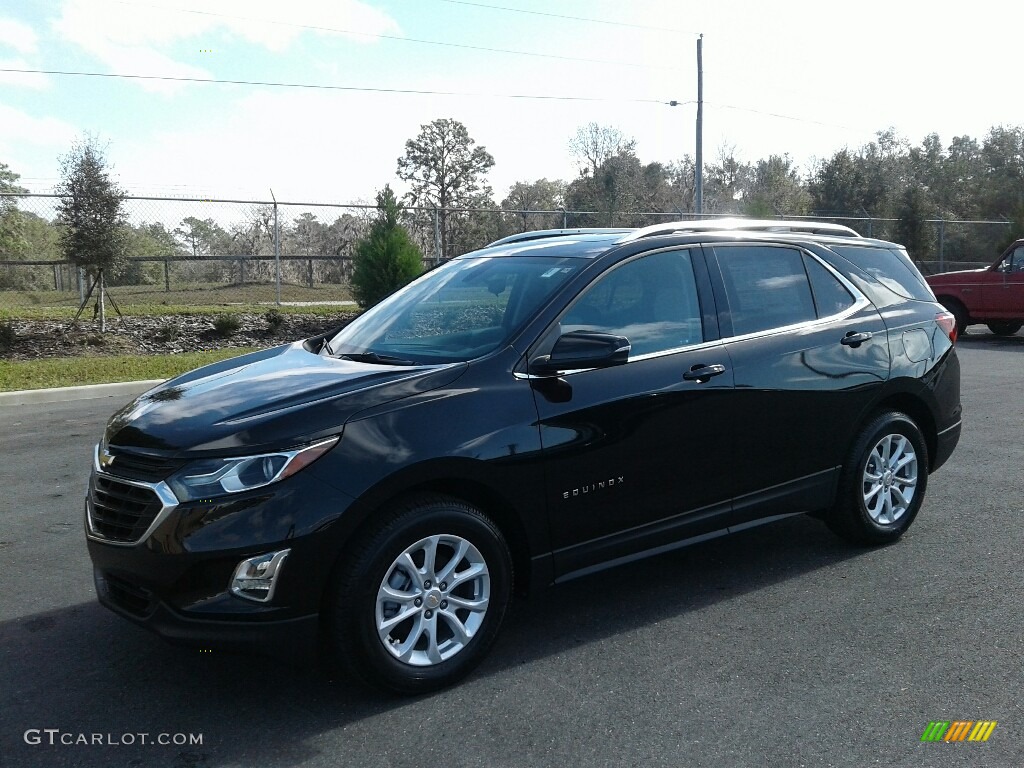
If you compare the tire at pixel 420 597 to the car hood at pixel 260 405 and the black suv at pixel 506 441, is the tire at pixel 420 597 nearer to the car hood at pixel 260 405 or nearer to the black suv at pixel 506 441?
the black suv at pixel 506 441

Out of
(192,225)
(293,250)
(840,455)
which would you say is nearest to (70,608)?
(840,455)

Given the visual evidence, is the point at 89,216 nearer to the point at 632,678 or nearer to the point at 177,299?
the point at 177,299

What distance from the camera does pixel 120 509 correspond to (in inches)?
135

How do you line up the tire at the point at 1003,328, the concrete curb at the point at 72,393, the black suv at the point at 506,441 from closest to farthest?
the black suv at the point at 506,441 → the concrete curb at the point at 72,393 → the tire at the point at 1003,328

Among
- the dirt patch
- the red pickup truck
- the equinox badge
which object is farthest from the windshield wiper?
the red pickup truck

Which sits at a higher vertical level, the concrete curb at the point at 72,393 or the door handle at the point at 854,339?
the door handle at the point at 854,339

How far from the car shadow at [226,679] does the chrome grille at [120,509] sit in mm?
649

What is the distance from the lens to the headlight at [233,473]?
3.21m

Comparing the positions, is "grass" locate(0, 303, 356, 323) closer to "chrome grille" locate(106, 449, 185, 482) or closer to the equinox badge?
"chrome grille" locate(106, 449, 185, 482)

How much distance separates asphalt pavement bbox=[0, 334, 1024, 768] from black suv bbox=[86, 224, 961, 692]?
0.94 feet

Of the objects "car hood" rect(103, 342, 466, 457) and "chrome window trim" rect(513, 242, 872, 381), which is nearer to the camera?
"car hood" rect(103, 342, 466, 457)

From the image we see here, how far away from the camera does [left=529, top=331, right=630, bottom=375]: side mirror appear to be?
3805mm

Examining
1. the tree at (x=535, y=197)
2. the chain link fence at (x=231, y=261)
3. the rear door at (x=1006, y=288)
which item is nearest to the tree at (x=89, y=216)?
the chain link fence at (x=231, y=261)

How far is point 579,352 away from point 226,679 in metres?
1.96
